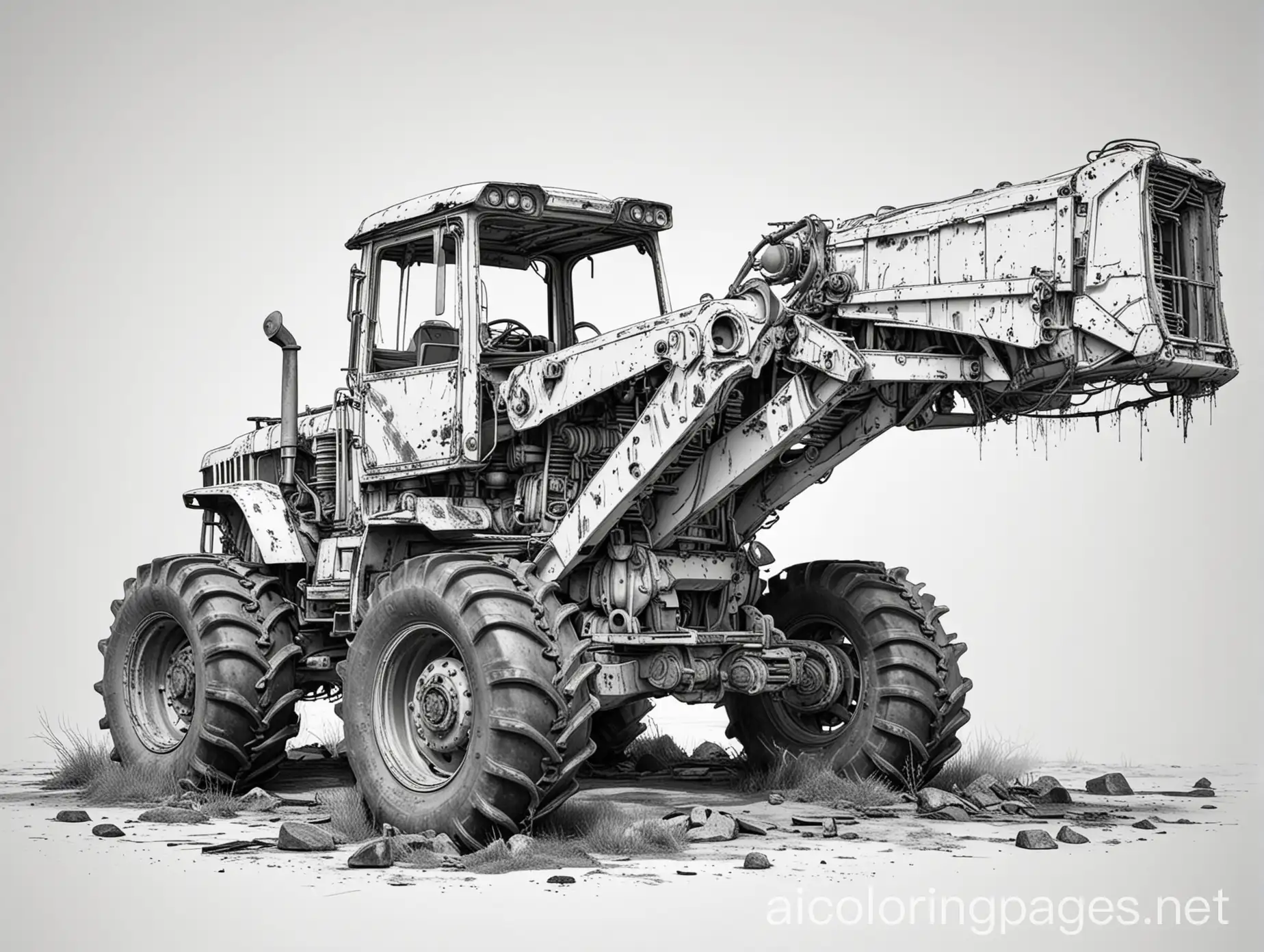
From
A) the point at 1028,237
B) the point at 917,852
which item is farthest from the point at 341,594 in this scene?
the point at 1028,237

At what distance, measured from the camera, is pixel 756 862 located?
938 cm

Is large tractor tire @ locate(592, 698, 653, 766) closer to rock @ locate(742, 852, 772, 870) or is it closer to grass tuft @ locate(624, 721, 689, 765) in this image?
grass tuft @ locate(624, 721, 689, 765)

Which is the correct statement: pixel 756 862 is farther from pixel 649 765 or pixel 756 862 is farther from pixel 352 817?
pixel 649 765

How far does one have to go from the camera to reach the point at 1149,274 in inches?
380

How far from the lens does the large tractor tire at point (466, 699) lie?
990 cm

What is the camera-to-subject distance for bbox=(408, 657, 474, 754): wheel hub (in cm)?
1036

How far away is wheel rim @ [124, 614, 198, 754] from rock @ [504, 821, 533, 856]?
4.37 m

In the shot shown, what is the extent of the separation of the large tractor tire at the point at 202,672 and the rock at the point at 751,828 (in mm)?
3894

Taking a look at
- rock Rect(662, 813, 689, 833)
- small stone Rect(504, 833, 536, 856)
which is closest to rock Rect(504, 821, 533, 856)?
small stone Rect(504, 833, 536, 856)

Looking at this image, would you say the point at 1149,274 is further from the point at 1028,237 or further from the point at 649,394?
the point at 649,394

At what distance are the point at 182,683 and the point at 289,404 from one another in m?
2.39

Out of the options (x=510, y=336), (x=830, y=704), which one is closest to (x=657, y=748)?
(x=830, y=704)

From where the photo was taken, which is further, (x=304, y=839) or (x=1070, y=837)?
(x=1070, y=837)

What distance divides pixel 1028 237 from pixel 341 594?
18.9 feet
